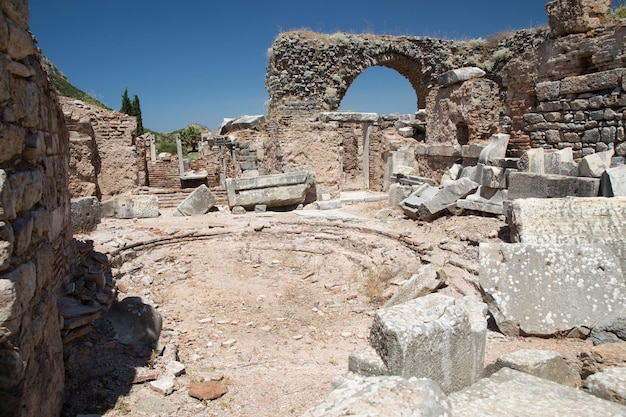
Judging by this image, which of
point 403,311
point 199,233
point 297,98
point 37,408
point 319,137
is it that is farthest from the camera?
point 297,98

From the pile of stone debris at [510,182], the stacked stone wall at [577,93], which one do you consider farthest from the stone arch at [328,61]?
the stacked stone wall at [577,93]

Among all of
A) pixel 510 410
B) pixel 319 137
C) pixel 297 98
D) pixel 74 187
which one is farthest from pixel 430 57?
pixel 510 410

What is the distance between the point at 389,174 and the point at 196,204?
644 centimetres

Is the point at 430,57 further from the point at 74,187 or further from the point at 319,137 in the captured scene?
the point at 74,187

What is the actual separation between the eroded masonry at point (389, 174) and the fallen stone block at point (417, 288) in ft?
0.18

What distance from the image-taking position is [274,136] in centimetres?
1272

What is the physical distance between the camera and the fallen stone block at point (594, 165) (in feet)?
21.3

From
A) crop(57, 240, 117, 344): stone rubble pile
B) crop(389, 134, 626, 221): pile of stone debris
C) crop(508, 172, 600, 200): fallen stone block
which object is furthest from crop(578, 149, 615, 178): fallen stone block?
crop(57, 240, 117, 344): stone rubble pile

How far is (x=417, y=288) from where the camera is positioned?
5.37 meters

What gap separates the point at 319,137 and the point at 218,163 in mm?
4946

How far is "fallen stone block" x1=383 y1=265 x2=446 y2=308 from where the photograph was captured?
5.30m

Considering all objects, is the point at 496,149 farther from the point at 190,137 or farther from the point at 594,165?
the point at 190,137

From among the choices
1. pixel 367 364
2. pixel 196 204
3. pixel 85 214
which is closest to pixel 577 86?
pixel 367 364

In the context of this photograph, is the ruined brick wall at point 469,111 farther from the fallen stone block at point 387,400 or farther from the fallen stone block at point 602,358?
the fallen stone block at point 387,400
